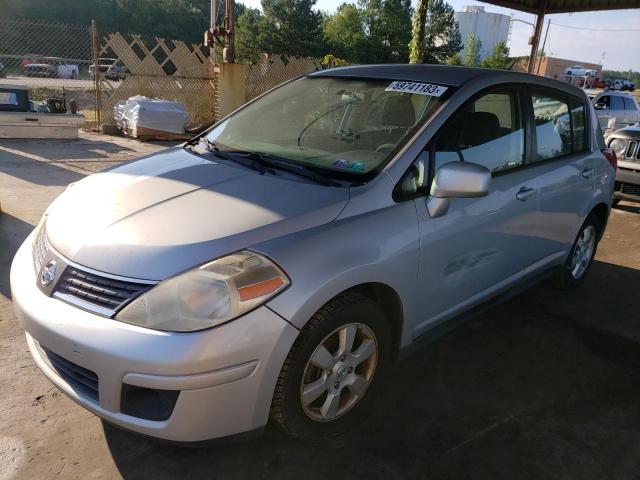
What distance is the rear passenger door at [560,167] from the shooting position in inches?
140

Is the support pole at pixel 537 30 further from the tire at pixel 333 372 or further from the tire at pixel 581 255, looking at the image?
the tire at pixel 333 372

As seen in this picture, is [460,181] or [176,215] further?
[460,181]

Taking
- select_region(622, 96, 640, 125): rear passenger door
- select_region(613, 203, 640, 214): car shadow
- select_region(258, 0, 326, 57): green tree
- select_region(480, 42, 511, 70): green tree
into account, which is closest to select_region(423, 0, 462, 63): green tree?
select_region(480, 42, 511, 70): green tree

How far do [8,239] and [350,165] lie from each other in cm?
363

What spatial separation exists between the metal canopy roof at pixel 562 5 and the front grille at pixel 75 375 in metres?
14.1

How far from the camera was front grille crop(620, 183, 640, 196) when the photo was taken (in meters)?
7.09

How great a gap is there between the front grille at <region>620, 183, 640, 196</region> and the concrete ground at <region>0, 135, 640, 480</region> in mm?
3566

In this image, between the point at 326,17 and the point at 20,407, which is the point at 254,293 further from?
the point at 326,17

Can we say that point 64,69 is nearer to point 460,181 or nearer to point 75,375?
point 75,375

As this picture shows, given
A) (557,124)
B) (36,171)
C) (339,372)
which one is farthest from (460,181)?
(36,171)

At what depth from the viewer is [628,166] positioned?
710 cm

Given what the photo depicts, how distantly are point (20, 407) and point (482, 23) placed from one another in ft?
379

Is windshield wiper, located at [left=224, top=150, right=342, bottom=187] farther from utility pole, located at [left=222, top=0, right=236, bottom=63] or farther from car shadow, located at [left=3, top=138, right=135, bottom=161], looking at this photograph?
utility pole, located at [left=222, top=0, right=236, bottom=63]

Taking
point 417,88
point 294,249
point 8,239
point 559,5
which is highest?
point 559,5
